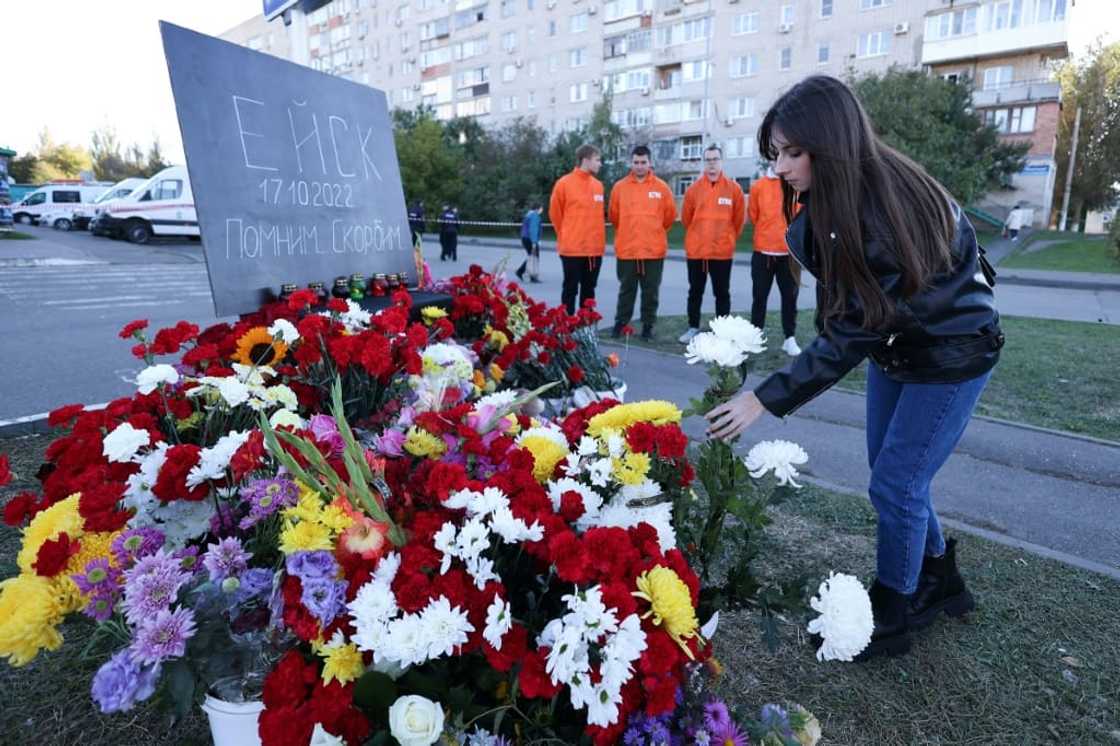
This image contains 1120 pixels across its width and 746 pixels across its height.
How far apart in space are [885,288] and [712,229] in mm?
5734

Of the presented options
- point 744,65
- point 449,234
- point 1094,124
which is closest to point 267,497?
point 449,234

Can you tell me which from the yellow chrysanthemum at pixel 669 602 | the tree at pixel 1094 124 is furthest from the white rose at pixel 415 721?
the tree at pixel 1094 124

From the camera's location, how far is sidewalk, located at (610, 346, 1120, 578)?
11.0 ft

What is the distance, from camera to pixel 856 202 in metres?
1.95

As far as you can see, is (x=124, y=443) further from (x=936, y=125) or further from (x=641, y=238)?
(x=936, y=125)

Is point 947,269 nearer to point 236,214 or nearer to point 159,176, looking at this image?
point 236,214

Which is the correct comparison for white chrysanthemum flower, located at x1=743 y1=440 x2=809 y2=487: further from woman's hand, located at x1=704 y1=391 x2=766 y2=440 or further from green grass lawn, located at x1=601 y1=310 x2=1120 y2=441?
green grass lawn, located at x1=601 y1=310 x2=1120 y2=441

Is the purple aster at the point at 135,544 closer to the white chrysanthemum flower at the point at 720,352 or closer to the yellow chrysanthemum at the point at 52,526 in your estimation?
the yellow chrysanthemum at the point at 52,526

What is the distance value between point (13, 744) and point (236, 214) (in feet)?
Answer: 8.63

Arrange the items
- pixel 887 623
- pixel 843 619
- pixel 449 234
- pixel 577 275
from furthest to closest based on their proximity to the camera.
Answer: pixel 449 234
pixel 577 275
pixel 887 623
pixel 843 619

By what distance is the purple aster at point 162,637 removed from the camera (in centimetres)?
129

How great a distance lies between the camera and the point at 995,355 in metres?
2.16

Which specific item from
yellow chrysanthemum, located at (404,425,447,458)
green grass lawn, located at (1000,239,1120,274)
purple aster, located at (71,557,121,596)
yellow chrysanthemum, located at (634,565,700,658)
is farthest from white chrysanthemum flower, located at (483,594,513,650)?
green grass lawn, located at (1000,239,1120,274)

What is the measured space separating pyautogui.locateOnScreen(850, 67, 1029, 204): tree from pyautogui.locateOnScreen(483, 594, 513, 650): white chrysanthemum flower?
30480mm
